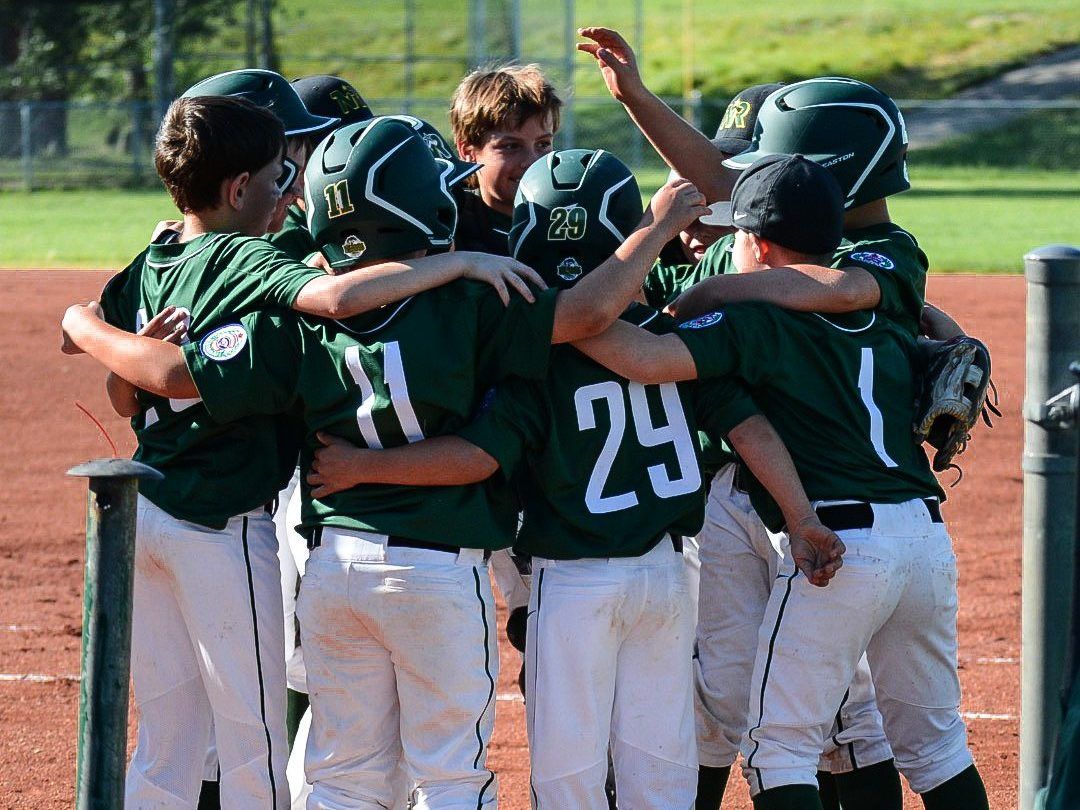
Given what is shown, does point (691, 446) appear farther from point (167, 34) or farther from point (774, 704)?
point (167, 34)

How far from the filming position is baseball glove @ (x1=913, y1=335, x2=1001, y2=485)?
344 centimetres

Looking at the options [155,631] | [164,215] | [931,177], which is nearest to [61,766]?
[155,631]

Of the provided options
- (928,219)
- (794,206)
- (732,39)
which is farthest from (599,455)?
(732,39)

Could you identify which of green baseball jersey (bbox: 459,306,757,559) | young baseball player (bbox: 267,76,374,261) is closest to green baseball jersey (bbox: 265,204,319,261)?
young baseball player (bbox: 267,76,374,261)

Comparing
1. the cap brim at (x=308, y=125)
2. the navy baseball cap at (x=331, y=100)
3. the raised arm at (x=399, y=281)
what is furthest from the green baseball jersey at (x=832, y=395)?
the navy baseball cap at (x=331, y=100)

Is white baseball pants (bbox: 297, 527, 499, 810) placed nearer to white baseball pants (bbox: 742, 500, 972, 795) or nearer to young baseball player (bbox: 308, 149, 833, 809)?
young baseball player (bbox: 308, 149, 833, 809)

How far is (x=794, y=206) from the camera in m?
3.35

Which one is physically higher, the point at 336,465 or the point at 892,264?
the point at 892,264

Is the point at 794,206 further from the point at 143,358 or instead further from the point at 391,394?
the point at 143,358

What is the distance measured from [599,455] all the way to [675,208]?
577 millimetres

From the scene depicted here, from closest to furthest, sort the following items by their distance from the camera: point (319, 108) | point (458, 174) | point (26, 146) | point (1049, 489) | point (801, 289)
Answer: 1. point (1049, 489)
2. point (801, 289)
3. point (458, 174)
4. point (319, 108)
5. point (26, 146)

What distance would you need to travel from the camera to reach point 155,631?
353 centimetres

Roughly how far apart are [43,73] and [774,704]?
103 feet

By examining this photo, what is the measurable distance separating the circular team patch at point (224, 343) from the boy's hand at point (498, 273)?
1.69 ft
